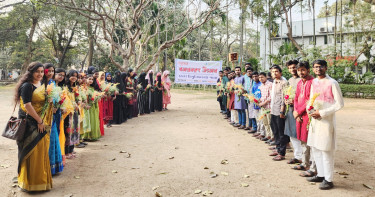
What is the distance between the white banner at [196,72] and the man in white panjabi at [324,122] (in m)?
16.1

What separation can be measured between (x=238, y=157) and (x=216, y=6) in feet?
24.6

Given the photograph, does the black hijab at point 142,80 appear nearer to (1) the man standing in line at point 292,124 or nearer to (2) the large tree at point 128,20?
(2) the large tree at point 128,20

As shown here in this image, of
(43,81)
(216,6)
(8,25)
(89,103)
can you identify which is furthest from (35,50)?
(43,81)

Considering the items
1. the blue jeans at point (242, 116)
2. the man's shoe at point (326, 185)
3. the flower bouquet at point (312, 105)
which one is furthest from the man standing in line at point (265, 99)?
the man's shoe at point (326, 185)

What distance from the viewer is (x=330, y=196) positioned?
346cm

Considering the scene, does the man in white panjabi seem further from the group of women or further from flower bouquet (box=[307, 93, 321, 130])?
the group of women

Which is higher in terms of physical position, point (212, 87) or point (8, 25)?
point (8, 25)

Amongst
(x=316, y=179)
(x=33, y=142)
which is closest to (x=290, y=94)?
(x=316, y=179)

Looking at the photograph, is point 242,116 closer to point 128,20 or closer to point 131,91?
point 131,91

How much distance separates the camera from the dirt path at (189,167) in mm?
3713

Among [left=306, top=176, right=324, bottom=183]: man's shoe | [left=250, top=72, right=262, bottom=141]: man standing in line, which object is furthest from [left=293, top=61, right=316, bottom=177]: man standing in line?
[left=250, top=72, right=262, bottom=141]: man standing in line

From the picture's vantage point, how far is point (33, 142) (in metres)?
3.64

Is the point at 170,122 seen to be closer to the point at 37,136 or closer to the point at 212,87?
the point at 37,136

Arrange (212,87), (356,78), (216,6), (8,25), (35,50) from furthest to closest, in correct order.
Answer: (35,50)
(8,25)
(212,87)
(356,78)
(216,6)
